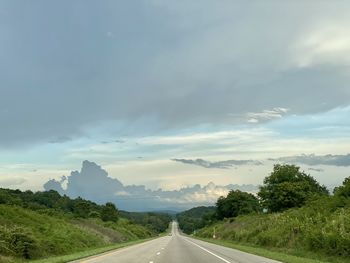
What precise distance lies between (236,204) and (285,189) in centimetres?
7621

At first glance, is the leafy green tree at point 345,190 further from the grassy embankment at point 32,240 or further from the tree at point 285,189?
the tree at point 285,189

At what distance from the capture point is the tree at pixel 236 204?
159 metres

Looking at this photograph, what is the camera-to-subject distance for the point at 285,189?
87312 millimetres

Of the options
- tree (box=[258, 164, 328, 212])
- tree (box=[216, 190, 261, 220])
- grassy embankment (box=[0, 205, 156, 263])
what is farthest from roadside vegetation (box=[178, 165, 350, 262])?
tree (box=[216, 190, 261, 220])

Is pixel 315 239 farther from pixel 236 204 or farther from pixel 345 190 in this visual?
pixel 236 204

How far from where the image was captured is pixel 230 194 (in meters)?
168

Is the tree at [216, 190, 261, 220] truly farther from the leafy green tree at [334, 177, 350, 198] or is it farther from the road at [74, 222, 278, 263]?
the road at [74, 222, 278, 263]

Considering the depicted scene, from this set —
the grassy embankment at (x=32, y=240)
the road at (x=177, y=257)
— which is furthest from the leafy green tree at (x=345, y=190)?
the grassy embankment at (x=32, y=240)

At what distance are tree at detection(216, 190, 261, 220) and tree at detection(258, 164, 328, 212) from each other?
5949cm

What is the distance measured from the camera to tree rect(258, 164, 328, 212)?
86375 millimetres

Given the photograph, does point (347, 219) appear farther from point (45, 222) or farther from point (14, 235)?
point (45, 222)

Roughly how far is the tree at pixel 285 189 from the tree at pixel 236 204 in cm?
5949

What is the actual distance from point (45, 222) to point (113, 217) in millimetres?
97900

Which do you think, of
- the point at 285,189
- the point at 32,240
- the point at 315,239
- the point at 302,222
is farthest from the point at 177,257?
the point at 285,189
